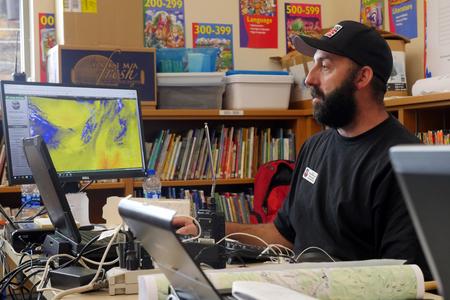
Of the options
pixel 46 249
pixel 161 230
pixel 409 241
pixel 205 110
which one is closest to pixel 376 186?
pixel 409 241

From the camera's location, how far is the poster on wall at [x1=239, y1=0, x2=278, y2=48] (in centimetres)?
402

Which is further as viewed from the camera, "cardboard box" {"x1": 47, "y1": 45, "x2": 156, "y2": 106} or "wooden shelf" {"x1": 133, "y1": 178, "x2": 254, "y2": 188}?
"wooden shelf" {"x1": 133, "y1": 178, "x2": 254, "y2": 188}

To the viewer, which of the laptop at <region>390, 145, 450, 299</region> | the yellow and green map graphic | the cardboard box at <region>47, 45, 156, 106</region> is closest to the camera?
the laptop at <region>390, 145, 450, 299</region>

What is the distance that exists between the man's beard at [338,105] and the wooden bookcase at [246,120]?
27.6 inches

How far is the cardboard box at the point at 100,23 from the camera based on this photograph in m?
3.36

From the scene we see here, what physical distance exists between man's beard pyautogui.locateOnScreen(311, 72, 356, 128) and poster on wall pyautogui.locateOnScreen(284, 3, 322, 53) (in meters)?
1.91

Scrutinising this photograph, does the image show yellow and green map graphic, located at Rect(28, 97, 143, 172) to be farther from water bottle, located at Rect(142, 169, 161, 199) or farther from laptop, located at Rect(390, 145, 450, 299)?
laptop, located at Rect(390, 145, 450, 299)

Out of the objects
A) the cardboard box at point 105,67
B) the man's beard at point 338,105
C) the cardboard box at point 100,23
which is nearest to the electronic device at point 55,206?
the man's beard at point 338,105

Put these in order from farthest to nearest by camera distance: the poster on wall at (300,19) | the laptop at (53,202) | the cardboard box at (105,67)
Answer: the poster on wall at (300,19) < the cardboard box at (105,67) < the laptop at (53,202)

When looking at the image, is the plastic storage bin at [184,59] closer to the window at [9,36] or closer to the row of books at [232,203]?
the row of books at [232,203]

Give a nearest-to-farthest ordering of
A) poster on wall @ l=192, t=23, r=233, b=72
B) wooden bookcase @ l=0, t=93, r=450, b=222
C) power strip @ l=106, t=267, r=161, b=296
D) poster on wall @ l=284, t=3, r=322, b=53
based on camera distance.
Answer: power strip @ l=106, t=267, r=161, b=296 < wooden bookcase @ l=0, t=93, r=450, b=222 < poster on wall @ l=192, t=23, r=233, b=72 < poster on wall @ l=284, t=3, r=322, b=53

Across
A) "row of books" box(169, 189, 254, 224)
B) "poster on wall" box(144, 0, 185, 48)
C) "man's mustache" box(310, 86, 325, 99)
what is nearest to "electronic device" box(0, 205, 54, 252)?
"man's mustache" box(310, 86, 325, 99)

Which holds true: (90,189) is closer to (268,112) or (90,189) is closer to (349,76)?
(268,112)

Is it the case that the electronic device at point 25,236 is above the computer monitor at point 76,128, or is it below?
below
